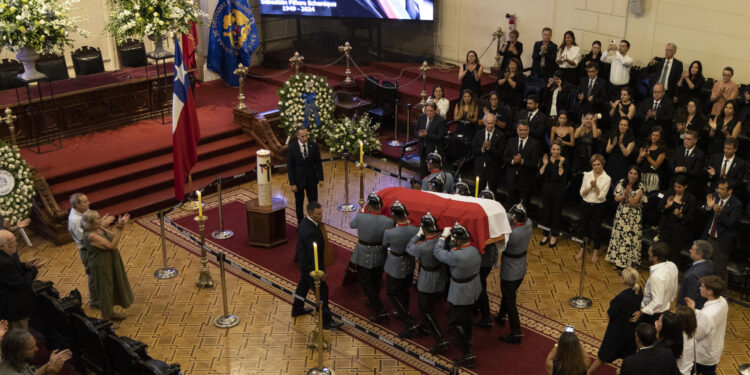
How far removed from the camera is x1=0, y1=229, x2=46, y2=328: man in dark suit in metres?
7.02

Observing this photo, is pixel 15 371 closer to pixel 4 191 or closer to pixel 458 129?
pixel 4 191

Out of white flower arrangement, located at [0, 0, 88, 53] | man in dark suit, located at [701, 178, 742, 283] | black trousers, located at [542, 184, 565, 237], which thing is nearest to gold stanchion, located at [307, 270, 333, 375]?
black trousers, located at [542, 184, 565, 237]

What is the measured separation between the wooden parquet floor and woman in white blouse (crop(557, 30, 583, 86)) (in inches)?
133

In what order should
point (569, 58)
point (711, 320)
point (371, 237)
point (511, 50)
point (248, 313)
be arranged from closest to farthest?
1. point (711, 320)
2. point (371, 237)
3. point (248, 313)
4. point (569, 58)
5. point (511, 50)

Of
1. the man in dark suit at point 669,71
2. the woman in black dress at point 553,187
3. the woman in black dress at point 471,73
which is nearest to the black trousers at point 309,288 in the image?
the woman in black dress at point 553,187

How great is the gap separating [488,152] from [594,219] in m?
1.74

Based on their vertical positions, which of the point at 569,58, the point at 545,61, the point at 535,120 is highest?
the point at 569,58

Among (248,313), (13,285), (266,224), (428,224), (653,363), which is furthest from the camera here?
(266,224)

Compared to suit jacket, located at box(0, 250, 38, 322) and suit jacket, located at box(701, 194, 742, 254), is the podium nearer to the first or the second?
suit jacket, located at box(0, 250, 38, 322)

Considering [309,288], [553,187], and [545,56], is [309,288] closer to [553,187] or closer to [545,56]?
[553,187]

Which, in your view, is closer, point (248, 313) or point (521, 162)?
point (248, 313)

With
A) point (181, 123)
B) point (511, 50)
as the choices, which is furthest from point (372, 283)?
point (511, 50)

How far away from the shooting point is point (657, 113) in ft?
34.8

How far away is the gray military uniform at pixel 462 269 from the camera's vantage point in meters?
7.16
